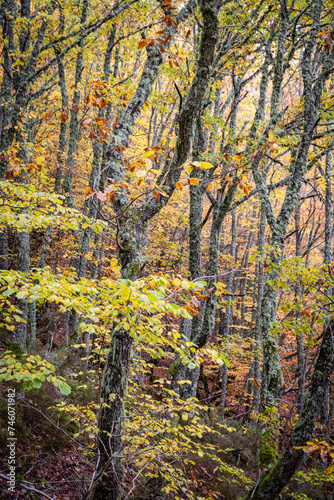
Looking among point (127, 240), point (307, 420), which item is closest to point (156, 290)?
point (127, 240)

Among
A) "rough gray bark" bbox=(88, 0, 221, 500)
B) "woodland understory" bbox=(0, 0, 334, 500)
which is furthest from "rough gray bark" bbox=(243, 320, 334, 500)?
"rough gray bark" bbox=(88, 0, 221, 500)

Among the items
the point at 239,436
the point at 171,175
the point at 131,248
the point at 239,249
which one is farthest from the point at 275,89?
the point at 239,249

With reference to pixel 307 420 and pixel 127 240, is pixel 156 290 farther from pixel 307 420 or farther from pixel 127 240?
pixel 307 420

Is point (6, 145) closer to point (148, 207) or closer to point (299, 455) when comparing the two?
point (148, 207)

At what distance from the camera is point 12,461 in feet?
12.0

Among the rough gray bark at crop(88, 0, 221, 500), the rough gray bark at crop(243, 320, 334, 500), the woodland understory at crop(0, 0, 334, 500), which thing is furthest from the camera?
the rough gray bark at crop(243, 320, 334, 500)

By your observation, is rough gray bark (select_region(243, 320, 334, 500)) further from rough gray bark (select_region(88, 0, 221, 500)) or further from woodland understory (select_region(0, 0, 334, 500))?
rough gray bark (select_region(88, 0, 221, 500))

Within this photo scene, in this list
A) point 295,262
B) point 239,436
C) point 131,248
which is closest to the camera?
point 131,248

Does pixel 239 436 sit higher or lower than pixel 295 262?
lower

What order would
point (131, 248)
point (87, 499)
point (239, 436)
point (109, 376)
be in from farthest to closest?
1. point (239, 436)
2. point (131, 248)
3. point (109, 376)
4. point (87, 499)

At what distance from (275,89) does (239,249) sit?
1812 cm

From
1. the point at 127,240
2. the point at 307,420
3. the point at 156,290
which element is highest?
the point at 127,240

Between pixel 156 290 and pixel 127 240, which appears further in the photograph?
pixel 127 240

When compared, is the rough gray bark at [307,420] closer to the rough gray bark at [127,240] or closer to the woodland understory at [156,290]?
the woodland understory at [156,290]
